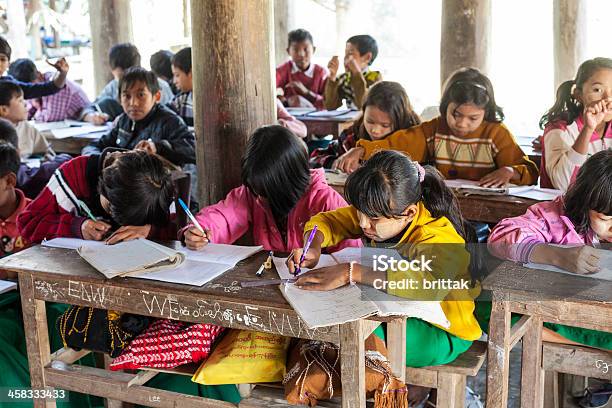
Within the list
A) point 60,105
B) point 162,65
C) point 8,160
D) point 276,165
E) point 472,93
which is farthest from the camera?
point 162,65

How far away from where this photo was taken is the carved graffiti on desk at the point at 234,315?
2.20 metres

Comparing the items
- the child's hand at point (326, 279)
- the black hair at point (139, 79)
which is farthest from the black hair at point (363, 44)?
the child's hand at point (326, 279)

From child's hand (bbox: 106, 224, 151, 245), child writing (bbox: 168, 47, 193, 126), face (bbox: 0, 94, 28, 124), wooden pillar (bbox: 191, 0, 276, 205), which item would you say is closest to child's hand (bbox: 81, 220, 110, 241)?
child's hand (bbox: 106, 224, 151, 245)

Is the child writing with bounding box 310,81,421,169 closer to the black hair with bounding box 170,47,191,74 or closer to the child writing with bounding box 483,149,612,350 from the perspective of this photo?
the child writing with bounding box 483,149,612,350

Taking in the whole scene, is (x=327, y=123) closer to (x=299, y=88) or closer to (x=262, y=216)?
(x=299, y=88)

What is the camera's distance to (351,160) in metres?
3.91

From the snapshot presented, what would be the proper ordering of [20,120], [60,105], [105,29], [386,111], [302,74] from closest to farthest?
[386,111], [20,120], [60,105], [302,74], [105,29]

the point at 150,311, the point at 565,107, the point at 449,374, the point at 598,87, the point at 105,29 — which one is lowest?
the point at 449,374

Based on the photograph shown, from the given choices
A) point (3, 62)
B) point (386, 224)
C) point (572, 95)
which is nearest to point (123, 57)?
point (3, 62)

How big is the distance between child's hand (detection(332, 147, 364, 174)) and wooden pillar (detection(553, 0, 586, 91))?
3829 millimetres

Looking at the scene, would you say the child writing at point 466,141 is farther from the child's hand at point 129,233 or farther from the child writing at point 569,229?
the child's hand at point 129,233

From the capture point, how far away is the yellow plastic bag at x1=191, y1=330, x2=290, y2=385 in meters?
2.36

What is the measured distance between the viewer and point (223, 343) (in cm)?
250

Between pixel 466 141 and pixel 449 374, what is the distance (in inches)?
64.2
